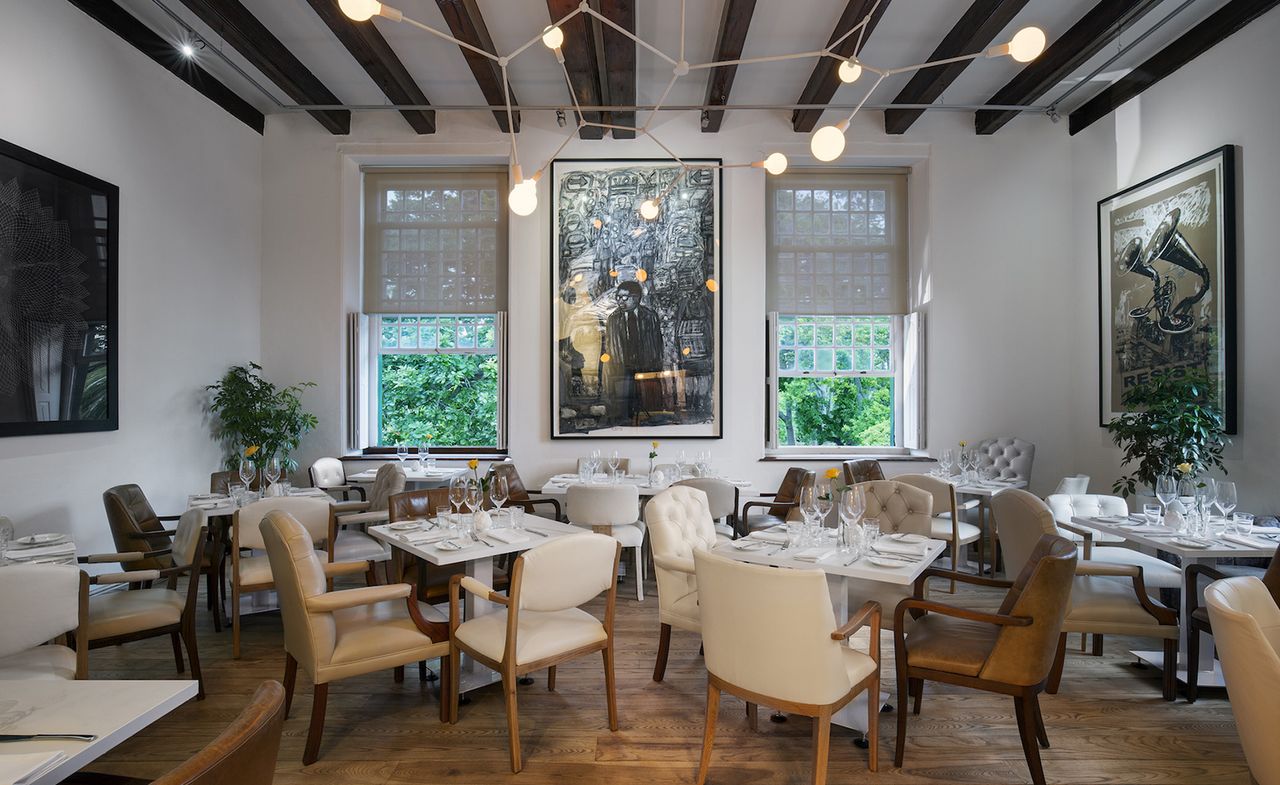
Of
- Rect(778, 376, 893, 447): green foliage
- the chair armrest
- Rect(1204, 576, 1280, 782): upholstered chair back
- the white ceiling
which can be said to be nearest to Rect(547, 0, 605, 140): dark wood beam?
the white ceiling

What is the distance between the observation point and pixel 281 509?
413 cm

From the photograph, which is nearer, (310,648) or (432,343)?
(310,648)

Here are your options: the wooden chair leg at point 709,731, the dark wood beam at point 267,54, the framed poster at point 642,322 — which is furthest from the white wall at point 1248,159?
the dark wood beam at point 267,54

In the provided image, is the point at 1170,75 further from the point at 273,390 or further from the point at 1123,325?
the point at 273,390

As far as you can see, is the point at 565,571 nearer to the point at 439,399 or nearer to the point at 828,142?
the point at 828,142

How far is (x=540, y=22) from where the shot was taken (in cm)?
552

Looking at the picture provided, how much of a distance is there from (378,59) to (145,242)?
2.41 m

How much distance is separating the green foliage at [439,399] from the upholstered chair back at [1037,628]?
586cm

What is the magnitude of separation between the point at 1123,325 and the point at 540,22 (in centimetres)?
577

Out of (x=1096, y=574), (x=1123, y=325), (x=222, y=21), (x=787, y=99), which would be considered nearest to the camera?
(x=1096, y=574)

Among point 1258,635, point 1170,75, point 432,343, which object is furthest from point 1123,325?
point 432,343

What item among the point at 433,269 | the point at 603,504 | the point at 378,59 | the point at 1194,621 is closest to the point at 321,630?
the point at 603,504

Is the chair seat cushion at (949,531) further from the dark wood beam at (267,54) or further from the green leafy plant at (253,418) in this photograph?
the dark wood beam at (267,54)

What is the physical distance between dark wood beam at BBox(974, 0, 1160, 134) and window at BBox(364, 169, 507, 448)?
200 inches
